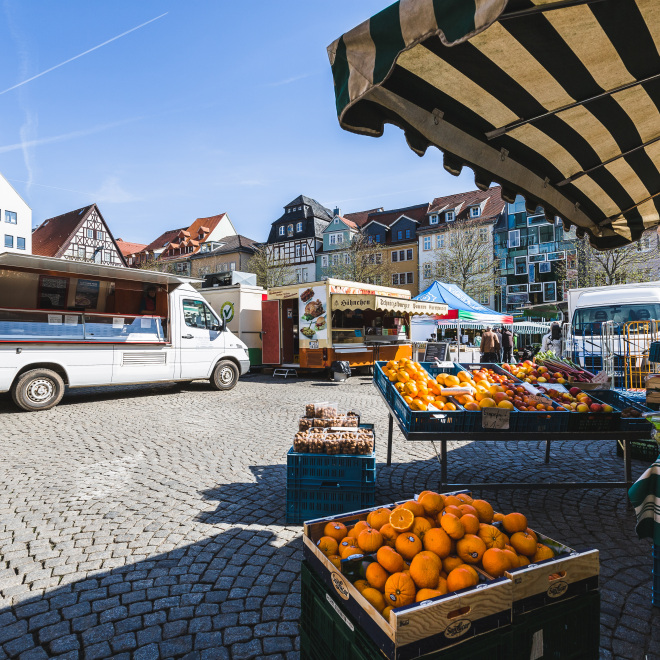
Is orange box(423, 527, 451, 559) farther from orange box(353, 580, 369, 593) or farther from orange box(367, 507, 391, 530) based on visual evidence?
orange box(353, 580, 369, 593)

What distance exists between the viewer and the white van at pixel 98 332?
8.22m

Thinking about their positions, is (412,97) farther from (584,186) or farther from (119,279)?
(119,279)

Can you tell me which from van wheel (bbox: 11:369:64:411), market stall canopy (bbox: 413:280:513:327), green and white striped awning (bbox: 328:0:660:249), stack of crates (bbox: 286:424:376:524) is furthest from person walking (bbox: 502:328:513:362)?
stack of crates (bbox: 286:424:376:524)

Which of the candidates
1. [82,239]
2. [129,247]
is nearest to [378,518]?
[82,239]

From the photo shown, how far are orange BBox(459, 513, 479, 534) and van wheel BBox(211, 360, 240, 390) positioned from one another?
991cm

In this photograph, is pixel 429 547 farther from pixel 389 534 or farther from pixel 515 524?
pixel 515 524

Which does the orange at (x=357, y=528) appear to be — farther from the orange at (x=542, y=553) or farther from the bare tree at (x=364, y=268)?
the bare tree at (x=364, y=268)

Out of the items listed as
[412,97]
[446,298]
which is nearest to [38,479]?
[412,97]

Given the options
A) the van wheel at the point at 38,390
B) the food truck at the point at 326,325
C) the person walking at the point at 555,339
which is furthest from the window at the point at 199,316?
the person walking at the point at 555,339

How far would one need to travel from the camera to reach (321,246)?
164ft

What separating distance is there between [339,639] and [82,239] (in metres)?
54.2

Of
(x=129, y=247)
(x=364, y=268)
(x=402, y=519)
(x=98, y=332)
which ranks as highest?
(x=129, y=247)

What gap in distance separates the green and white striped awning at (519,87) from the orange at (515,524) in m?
1.98

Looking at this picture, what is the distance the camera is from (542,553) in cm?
188
